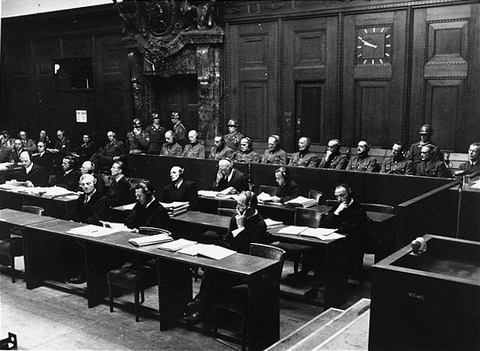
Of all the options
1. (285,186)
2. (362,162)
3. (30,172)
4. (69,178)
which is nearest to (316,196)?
(285,186)

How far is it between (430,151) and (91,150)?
9.22m

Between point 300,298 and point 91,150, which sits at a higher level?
point 91,150

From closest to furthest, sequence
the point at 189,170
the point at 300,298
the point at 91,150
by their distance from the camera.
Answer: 1. the point at 300,298
2. the point at 189,170
3. the point at 91,150

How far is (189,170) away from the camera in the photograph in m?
11.2

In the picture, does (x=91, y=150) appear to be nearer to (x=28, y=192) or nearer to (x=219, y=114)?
(x=219, y=114)

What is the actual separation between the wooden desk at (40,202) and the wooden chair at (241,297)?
4.13m

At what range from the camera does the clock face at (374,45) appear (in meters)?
11.3

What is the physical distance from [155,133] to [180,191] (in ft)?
17.5

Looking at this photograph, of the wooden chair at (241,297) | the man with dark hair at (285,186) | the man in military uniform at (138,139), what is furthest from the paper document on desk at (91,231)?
the man in military uniform at (138,139)

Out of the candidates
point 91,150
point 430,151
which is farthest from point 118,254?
point 91,150

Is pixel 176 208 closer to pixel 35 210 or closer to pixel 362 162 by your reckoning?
pixel 35 210

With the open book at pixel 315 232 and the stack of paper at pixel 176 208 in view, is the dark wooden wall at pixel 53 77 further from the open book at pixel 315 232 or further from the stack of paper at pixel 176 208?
the open book at pixel 315 232

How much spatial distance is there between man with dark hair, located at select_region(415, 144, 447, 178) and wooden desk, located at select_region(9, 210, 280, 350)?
4.95 meters

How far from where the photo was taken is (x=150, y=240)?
20.3 feet
